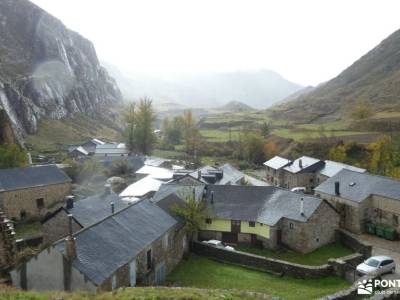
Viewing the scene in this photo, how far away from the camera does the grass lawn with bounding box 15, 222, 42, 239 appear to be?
41700 mm

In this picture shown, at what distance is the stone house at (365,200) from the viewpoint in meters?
40.6

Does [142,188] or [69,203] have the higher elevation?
[69,203]

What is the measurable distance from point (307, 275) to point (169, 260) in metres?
10.1

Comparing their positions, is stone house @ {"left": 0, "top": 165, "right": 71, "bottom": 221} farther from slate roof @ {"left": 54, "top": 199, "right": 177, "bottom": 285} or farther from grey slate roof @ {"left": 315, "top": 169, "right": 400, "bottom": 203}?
grey slate roof @ {"left": 315, "top": 169, "right": 400, "bottom": 203}

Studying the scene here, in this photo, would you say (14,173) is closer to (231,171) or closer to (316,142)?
(231,171)

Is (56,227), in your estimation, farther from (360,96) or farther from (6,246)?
(360,96)

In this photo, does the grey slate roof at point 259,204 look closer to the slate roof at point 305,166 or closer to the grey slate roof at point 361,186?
the grey slate roof at point 361,186

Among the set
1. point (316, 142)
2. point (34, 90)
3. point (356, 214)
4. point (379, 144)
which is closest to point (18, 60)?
point (34, 90)

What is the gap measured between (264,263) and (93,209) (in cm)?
1452

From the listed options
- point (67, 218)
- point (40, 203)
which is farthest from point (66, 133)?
point (67, 218)

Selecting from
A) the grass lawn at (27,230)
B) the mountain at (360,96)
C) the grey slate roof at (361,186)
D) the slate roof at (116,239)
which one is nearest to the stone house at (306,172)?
the grey slate roof at (361,186)

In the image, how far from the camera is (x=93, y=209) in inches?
1336

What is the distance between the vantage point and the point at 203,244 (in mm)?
35250

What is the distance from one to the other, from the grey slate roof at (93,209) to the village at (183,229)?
0.11 metres
